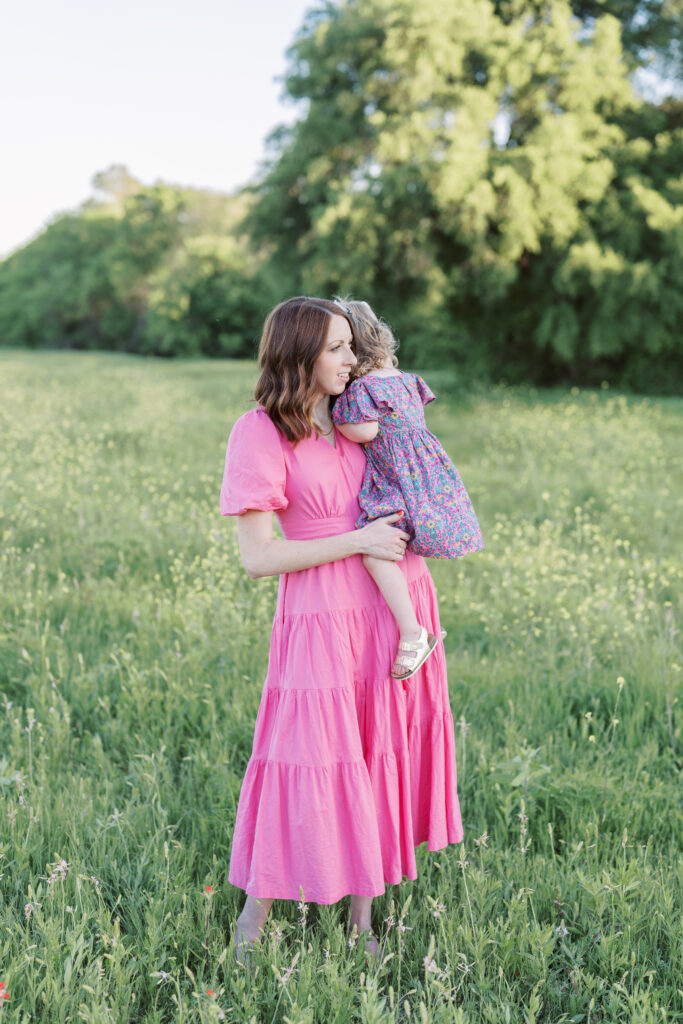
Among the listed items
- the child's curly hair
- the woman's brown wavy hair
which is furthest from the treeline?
the woman's brown wavy hair

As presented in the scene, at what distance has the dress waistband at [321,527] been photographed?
235 centimetres

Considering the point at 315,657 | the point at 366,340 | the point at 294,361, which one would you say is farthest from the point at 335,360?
the point at 315,657

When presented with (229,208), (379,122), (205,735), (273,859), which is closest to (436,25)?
(379,122)

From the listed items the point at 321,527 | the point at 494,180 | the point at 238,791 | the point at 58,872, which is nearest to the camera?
the point at 321,527

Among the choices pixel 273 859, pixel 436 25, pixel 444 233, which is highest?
pixel 436 25

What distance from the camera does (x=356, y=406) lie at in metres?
2.26

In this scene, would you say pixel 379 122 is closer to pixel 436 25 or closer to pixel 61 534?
pixel 436 25

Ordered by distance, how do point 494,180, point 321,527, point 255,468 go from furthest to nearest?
point 494,180, point 321,527, point 255,468

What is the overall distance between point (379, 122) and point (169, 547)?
1285 centimetres

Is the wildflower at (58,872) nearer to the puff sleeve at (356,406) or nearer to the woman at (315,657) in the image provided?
the woman at (315,657)

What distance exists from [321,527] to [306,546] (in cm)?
12

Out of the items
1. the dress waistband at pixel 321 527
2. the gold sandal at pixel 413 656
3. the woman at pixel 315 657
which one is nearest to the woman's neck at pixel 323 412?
the woman at pixel 315 657

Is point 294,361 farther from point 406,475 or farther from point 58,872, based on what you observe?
point 58,872

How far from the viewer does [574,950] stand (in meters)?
2.38
